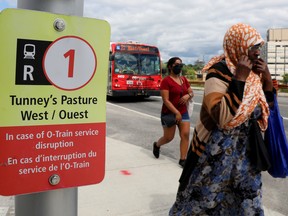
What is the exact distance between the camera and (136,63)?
55.1 feet

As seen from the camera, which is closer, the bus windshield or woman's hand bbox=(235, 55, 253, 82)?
woman's hand bbox=(235, 55, 253, 82)

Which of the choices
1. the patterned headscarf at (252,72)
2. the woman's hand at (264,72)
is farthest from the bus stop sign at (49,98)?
the woman's hand at (264,72)

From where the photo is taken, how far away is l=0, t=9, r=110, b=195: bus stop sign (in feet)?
4.03

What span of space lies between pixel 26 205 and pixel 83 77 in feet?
1.82

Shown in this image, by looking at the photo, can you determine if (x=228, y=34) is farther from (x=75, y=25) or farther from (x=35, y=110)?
(x=35, y=110)

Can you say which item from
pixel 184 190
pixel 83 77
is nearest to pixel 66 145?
pixel 83 77

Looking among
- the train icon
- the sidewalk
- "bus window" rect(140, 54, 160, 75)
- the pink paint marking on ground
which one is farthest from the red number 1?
"bus window" rect(140, 54, 160, 75)

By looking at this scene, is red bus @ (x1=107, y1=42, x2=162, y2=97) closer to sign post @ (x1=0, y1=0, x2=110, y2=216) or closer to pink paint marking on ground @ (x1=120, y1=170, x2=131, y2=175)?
pink paint marking on ground @ (x1=120, y1=170, x2=131, y2=175)

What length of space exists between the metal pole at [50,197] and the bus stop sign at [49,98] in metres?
0.04

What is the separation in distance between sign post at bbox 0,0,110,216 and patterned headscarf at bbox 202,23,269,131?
1268mm

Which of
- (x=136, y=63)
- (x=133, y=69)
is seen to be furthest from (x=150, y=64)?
(x=133, y=69)

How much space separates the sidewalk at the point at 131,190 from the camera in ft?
12.1

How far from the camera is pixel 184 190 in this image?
2.80 metres

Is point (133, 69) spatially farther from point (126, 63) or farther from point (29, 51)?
point (29, 51)
